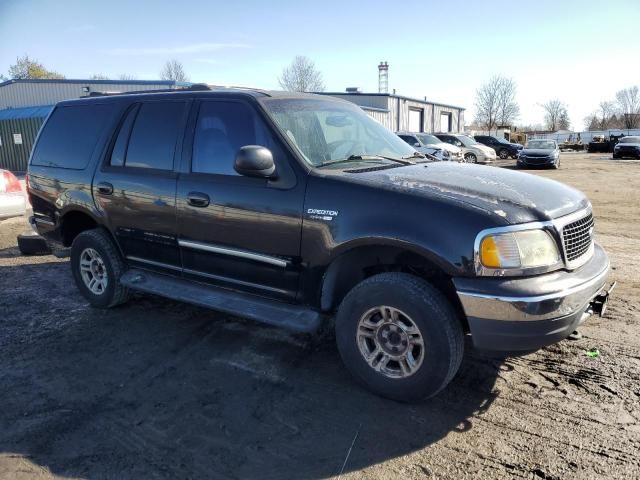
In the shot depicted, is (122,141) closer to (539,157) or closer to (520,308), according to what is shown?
(520,308)

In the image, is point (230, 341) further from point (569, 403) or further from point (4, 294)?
point (4, 294)

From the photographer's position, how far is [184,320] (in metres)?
4.70

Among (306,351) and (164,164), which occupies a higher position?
(164,164)

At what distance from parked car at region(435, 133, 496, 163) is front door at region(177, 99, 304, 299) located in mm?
22942

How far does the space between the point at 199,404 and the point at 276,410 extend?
0.52 metres

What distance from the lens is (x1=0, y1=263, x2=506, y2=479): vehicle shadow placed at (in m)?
2.74

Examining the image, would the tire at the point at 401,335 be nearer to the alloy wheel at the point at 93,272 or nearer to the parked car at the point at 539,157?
the alloy wheel at the point at 93,272

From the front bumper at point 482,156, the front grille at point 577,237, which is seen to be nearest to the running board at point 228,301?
the front grille at point 577,237

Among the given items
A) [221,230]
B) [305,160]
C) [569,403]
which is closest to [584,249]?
[569,403]

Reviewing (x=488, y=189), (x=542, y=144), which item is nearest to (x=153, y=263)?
(x=488, y=189)

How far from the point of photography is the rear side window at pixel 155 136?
4.27 m

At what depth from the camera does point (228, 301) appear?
12.9 feet

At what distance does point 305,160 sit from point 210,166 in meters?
0.88

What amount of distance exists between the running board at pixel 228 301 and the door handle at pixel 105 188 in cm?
77
